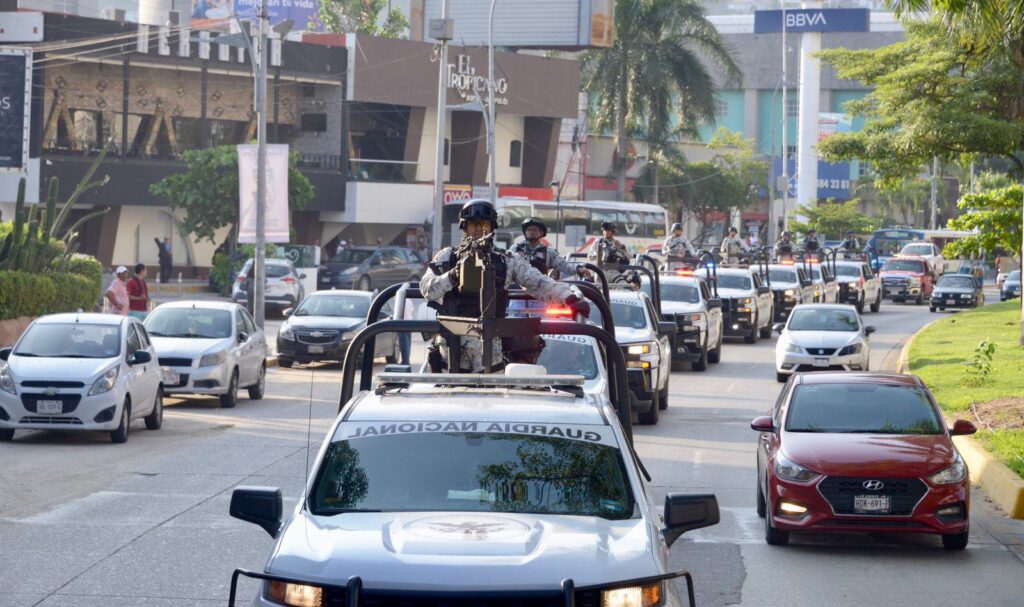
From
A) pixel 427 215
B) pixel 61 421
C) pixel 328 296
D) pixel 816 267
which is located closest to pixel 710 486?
pixel 61 421

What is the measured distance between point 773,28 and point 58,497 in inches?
3431

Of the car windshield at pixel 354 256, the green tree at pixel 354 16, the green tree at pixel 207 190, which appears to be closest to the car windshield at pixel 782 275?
the car windshield at pixel 354 256

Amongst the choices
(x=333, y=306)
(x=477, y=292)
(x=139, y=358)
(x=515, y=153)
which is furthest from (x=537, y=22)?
(x=477, y=292)

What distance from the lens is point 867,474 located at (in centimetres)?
1158

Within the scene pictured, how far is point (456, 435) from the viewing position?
22.5 feet

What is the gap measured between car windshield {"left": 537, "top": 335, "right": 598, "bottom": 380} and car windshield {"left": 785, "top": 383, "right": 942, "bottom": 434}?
125 inches

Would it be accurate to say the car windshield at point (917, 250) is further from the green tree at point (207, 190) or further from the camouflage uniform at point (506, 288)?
the camouflage uniform at point (506, 288)

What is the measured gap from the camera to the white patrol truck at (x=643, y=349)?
19.9 m

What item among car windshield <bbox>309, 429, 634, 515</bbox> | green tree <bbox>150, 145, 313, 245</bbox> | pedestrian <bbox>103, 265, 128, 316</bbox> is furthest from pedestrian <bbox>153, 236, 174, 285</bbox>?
car windshield <bbox>309, 429, 634, 515</bbox>

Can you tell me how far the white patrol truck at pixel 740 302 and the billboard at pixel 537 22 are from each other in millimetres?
33470

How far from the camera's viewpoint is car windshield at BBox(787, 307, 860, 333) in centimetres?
2806

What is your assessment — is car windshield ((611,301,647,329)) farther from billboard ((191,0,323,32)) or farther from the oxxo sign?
billboard ((191,0,323,32))

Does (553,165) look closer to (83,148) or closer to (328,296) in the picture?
(83,148)

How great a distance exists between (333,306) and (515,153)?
44.3m
